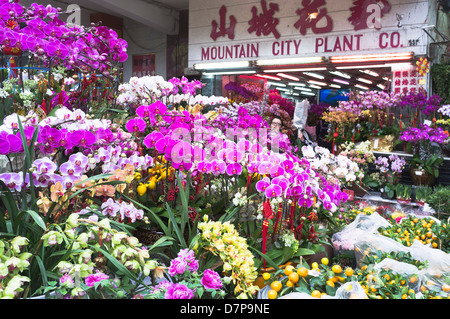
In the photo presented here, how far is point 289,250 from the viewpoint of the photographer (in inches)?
64.3

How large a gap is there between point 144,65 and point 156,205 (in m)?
7.84

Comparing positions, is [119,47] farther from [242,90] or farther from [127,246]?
[242,90]

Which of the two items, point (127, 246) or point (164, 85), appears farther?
point (164, 85)

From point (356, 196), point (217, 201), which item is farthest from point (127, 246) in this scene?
point (356, 196)

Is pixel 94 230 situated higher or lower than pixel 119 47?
lower

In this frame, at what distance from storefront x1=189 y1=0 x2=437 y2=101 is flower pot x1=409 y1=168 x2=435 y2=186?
1.55 meters

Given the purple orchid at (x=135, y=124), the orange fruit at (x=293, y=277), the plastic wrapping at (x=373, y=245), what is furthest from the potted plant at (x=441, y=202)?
the purple orchid at (x=135, y=124)

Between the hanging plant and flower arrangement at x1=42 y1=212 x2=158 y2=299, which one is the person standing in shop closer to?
the hanging plant

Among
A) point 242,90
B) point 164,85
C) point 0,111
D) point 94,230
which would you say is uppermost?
point 242,90

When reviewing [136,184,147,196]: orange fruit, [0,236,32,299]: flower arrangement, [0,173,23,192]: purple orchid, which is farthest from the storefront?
[0,236,32,299]: flower arrangement

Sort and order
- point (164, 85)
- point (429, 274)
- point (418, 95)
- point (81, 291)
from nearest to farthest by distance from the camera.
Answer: point (81, 291) → point (429, 274) → point (164, 85) → point (418, 95)

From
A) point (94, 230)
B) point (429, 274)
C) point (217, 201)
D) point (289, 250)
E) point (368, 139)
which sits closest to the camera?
point (94, 230)

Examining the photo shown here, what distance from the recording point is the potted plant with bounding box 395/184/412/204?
437 centimetres

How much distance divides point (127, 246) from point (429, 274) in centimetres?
113
